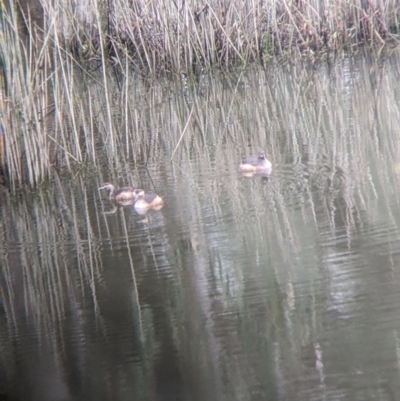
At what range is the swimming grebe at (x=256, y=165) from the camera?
5.08 meters

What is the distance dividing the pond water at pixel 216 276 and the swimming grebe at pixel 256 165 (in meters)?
0.09

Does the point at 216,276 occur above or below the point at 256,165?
below

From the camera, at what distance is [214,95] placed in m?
8.61

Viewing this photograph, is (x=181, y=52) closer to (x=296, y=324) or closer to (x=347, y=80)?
(x=347, y=80)

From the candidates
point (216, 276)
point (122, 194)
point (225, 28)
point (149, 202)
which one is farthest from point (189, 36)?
point (216, 276)

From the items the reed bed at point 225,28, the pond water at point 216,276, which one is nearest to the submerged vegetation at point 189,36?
the reed bed at point 225,28

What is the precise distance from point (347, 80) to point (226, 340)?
6.10 metres

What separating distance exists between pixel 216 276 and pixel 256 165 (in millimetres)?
1636

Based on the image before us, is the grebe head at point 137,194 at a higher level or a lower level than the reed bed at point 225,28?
lower

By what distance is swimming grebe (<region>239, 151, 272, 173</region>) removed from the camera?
5082 millimetres

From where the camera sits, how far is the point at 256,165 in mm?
5109

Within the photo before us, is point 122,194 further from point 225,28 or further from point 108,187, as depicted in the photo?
point 225,28

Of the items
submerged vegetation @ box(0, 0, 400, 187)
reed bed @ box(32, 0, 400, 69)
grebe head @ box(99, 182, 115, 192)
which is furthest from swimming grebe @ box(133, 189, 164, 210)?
reed bed @ box(32, 0, 400, 69)

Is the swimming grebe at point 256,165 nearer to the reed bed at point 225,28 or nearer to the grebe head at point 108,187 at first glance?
the grebe head at point 108,187
